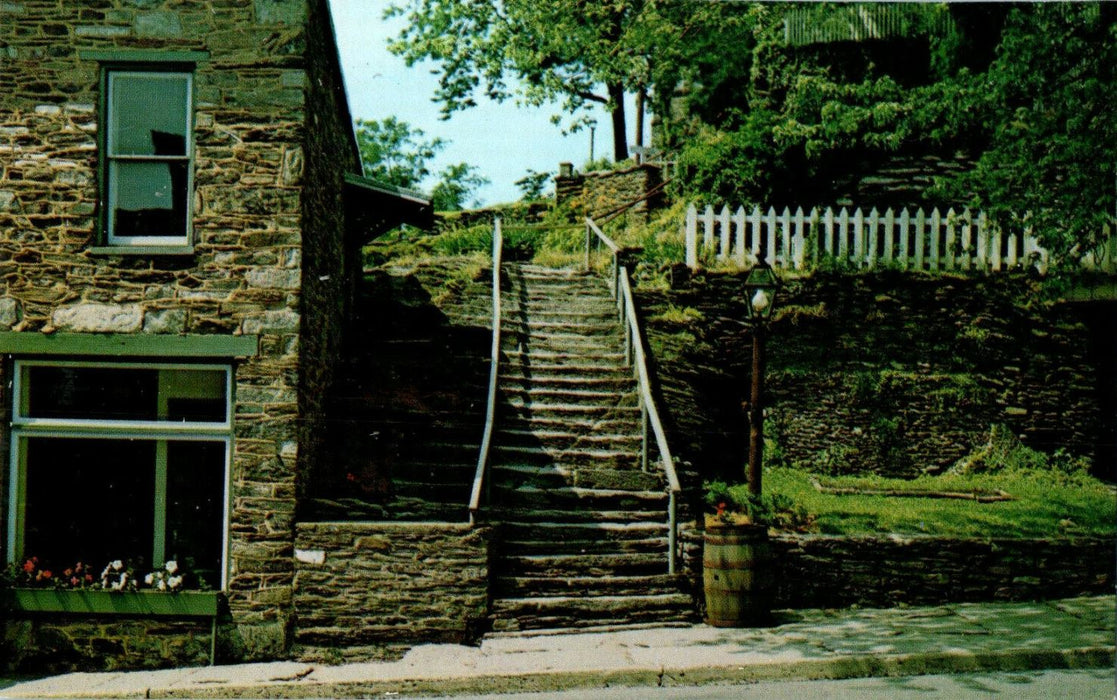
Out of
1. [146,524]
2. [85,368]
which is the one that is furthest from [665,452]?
[85,368]

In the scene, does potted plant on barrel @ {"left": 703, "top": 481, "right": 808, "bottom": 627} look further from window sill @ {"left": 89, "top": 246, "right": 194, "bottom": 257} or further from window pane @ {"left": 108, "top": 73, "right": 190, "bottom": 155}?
window pane @ {"left": 108, "top": 73, "right": 190, "bottom": 155}

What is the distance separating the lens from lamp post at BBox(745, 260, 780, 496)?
1062 centimetres

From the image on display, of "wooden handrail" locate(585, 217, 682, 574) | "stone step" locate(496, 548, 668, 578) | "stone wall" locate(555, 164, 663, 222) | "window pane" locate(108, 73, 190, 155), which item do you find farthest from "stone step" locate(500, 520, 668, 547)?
"stone wall" locate(555, 164, 663, 222)

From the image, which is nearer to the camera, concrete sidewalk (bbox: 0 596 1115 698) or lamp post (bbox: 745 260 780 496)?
concrete sidewalk (bbox: 0 596 1115 698)

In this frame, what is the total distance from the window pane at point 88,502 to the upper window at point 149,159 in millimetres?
2075

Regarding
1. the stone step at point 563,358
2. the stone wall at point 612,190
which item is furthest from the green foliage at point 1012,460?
the stone wall at point 612,190

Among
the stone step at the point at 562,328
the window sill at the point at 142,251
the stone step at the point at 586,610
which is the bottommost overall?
the stone step at the point at 586,610

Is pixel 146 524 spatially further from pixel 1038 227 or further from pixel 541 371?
pixel 1038 227

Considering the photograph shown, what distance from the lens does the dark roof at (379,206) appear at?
1280cm

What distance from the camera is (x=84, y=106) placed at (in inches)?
372

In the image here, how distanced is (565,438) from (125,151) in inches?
224

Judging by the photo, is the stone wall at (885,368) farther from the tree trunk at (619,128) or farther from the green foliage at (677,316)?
the tree trunk at (619,128)

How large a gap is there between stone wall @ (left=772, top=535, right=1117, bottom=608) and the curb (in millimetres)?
1890

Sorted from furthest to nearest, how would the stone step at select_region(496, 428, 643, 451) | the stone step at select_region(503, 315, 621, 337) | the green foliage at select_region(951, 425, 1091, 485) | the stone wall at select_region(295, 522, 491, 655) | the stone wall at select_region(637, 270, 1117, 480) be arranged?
the stone step at select_region(503, 315, 621, 337) < the stone wall at select_region(637, 270, 1117, 480) < the green foliage at select_region(951, 425, 1091, 485) < the stone step at select_region(496, 428, 643, 451) < the stone wall at select_region(295, 522, 491, 655)
